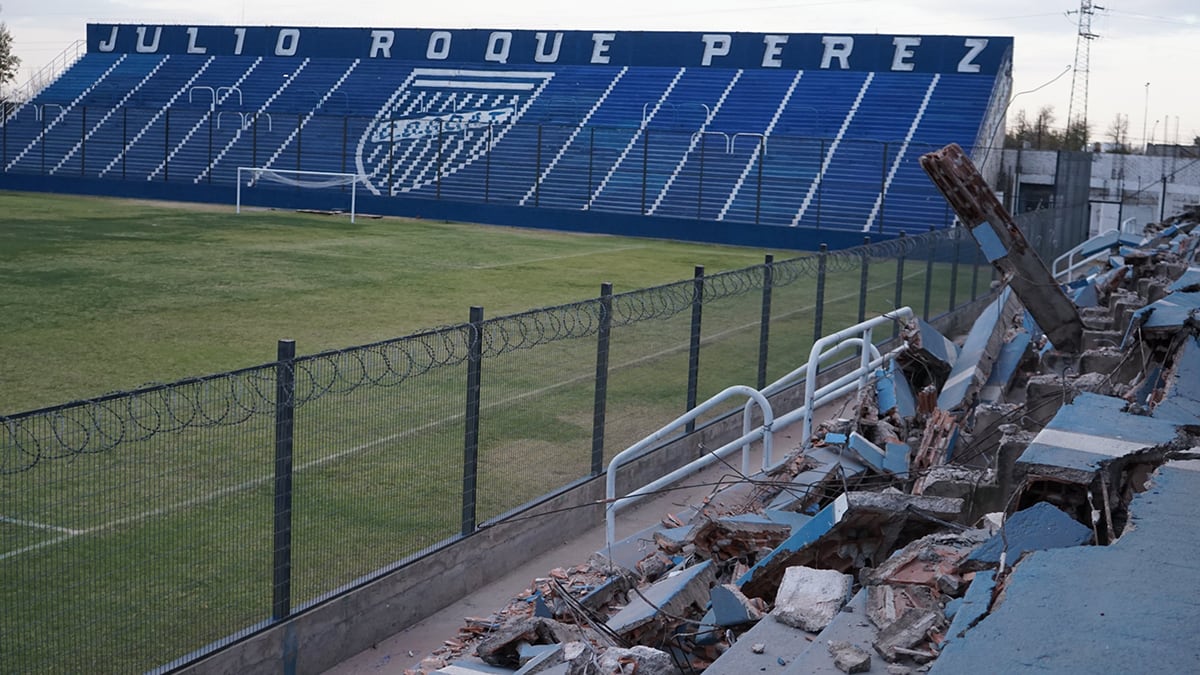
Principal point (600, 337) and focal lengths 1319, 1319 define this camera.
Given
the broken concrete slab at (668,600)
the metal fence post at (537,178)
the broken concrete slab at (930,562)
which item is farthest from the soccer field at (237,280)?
the broken concrete slab at (930,562)

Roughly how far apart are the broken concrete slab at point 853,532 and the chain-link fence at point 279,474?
2.64m

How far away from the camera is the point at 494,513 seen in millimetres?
9945

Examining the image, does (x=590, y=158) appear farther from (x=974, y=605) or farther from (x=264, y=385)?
(x=974, y=605)

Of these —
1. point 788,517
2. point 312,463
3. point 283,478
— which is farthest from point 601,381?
point 283,478

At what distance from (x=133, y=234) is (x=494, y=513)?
82.5 ft

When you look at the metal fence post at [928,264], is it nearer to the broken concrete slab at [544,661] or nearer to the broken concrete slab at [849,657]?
the broken concrete slab at [544,661]

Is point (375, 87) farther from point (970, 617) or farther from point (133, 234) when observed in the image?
point (970, 617)

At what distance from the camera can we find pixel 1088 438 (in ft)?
21.5

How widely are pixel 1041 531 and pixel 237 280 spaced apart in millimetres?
20442

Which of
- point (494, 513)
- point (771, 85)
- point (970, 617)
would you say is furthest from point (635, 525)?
point (771, 85)

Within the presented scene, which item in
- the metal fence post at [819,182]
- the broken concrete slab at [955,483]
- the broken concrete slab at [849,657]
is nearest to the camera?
the broken concrete slab at [849,657]

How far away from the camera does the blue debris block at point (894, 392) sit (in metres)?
12.3

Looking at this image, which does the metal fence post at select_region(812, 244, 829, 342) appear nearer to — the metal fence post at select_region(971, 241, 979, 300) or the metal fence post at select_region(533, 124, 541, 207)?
the metal fence post at select_region(971, 241, 979, 300)

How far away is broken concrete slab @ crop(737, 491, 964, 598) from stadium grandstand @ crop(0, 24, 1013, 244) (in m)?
33.4
